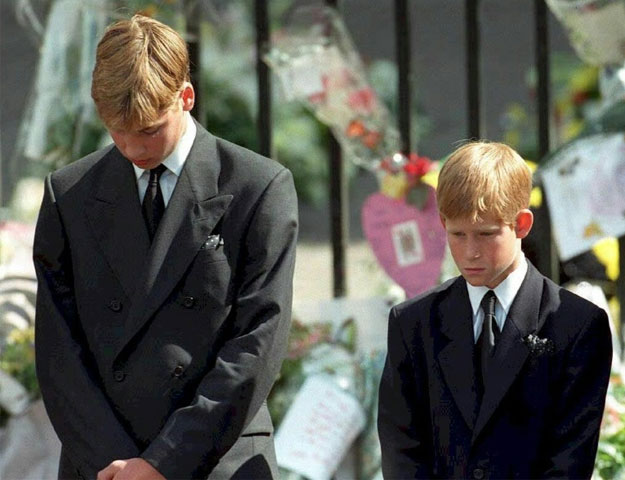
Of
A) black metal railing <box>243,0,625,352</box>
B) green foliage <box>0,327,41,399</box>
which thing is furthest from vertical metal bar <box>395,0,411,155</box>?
green foliage <box>0,327,41,399</box>

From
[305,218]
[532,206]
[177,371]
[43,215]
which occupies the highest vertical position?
[43,215]

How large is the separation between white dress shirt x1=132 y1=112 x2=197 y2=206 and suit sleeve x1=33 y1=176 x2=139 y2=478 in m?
0.18

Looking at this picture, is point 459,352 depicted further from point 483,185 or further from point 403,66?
point 403,66

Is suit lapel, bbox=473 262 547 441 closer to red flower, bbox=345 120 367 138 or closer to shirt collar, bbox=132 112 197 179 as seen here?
shirt collar, bbox=132 112 197 179

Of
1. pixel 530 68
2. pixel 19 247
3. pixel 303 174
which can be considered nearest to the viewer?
pixel 19 247

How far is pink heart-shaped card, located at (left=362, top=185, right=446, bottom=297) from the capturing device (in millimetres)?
4344

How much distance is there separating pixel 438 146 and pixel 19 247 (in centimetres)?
331

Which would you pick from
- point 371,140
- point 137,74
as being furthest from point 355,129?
point 137,74

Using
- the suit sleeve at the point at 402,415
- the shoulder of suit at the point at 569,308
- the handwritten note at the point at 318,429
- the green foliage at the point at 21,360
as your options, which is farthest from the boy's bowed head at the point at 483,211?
the green foliage at the point at 21,360

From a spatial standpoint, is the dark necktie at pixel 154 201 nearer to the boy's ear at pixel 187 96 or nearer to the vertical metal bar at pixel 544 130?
the boy's ear at pixel 187 96

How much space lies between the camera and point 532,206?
4.65m

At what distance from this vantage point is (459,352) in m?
2.89

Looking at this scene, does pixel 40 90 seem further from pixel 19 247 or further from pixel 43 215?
pixel 43 215

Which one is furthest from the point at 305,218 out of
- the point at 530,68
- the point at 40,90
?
the point at 40,90
